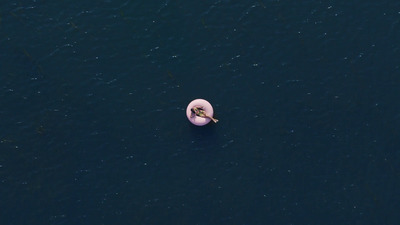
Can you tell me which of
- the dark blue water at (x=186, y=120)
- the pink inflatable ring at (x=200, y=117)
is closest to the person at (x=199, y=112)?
the pink inflatable ring at (x=200, y=117)

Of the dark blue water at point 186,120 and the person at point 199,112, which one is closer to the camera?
the dark blue water at point 186,120

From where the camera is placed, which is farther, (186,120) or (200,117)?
(186,120)

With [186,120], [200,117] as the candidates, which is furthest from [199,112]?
[186,120]

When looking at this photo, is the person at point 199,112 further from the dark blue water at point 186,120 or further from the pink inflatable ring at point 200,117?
the dark blue water at point 186,120

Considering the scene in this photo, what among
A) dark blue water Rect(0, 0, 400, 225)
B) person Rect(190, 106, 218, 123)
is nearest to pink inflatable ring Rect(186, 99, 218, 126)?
person Rect(190, 106, 218, 123)

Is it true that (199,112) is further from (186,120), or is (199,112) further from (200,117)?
(186,120)

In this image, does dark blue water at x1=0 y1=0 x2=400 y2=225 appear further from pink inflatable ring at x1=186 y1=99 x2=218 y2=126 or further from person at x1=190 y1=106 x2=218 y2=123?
person at x1=190 y1=106 x2=218 y2=123

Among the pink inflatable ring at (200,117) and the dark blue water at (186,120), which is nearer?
the dark blue water at (186,120)
